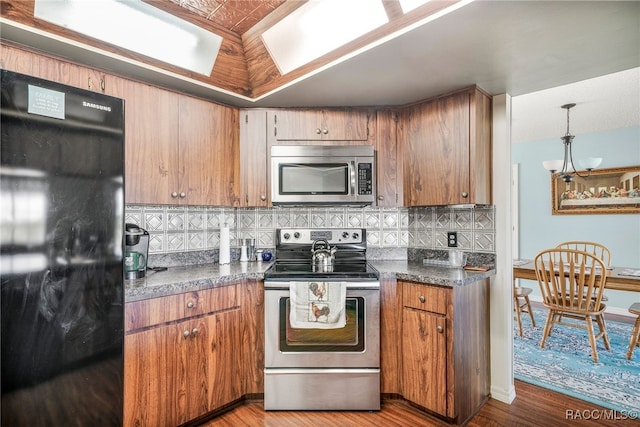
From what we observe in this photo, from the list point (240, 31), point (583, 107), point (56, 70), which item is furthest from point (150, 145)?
point (583, 107)

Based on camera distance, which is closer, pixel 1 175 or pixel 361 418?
pixel 1 175

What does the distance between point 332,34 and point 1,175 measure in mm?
1558

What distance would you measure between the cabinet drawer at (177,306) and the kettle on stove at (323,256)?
2.14 feet

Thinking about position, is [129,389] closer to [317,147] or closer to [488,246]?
[317,147]

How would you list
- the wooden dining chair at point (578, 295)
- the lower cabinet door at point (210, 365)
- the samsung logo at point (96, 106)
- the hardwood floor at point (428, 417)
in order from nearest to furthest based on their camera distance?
the samsung logo at point (96, 106) → the lower cabinet door at point (210, 365) → the hardwood floor at point (428, 417) → the wooden dining chair at point (578, 295)

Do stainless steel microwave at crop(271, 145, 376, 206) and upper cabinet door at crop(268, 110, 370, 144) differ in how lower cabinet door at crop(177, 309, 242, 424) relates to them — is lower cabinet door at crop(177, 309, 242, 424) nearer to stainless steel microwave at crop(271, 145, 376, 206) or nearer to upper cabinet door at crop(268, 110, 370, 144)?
stainless steel microwave at crop(271, 145, 376, 206)

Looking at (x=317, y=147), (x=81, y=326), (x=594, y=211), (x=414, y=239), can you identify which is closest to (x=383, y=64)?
(x=317, y=147)

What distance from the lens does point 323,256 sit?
238cm

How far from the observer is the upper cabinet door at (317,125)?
7.74ft

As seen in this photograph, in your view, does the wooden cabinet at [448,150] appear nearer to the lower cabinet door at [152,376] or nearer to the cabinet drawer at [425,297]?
the cabinet drawer at [425,297]

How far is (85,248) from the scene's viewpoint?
124 cm

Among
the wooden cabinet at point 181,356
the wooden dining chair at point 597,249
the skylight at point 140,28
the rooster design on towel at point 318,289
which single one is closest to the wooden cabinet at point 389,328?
the rooster design on towel at point 318,289

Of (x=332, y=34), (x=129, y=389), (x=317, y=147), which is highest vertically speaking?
(x=332, y=34)

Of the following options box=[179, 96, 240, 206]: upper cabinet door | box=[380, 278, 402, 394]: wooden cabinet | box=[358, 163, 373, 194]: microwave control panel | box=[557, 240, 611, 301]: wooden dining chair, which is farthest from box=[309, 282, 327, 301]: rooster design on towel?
box=[557, 240, 611, 301]: wooden dining chair
